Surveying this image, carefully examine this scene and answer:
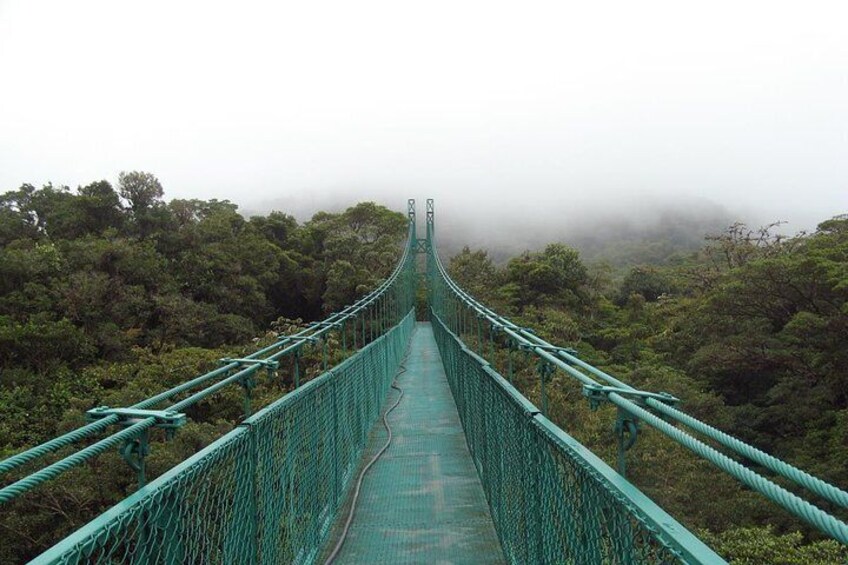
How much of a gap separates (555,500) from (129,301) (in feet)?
60.3

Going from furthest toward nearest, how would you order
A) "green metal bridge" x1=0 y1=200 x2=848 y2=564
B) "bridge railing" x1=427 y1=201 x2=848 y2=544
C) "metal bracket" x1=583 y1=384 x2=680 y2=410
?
"metal bracket" x1=583 y1=384 x2=680 y2=410 → "green metal bridge" x1=0 y1=200 x2=848 y2=564 → "bridge railing" x1=427 y1=201 x2=848 y2=544

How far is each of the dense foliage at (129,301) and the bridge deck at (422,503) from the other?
394cm

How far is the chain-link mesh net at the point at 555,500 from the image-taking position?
1.06 meters

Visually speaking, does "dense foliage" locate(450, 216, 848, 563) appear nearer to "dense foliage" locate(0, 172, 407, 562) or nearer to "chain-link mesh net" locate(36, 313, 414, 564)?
"chain-link mesh net" locate(36, 313, 414, 564)

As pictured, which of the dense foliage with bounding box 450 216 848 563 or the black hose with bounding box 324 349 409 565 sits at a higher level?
the black hose with bounding box 324 349 409 565

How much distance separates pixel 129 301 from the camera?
17781mm

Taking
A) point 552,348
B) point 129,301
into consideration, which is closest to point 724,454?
point 552,348

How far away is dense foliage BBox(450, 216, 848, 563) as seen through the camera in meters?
9.43

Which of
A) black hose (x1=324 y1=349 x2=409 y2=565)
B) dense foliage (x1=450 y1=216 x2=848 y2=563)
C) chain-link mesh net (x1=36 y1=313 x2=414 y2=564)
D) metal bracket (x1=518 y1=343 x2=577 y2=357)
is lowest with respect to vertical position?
dense foliage (x1=450 y1=216 x2=848 y2=563)

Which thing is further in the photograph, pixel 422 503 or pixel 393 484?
pixel 393 484

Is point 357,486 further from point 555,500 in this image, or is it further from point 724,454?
point 724,454

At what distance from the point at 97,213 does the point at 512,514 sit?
22747 millimetres

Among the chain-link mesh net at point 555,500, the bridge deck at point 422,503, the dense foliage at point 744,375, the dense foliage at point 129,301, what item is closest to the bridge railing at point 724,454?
the chain-link mesh net at point 555,500

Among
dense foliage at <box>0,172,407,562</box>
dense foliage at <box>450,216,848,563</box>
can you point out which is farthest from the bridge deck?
dense foliage at <box>0,172,407,562</box>
